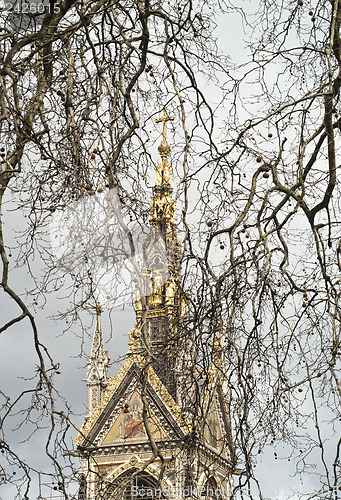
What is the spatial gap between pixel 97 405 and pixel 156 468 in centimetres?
358

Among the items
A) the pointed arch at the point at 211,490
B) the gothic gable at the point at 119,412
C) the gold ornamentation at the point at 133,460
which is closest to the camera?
the pointed arch at the point at 211,490

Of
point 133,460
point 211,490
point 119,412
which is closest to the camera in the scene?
point 211,490

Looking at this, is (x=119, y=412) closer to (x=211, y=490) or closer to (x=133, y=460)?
(x=133, y=460)

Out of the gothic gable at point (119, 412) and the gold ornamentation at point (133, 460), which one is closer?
the gold ornamentation at point (133, 460)

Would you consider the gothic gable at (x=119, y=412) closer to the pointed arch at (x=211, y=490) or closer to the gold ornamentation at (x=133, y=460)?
the gold ornamentation at (x=133, y=460)

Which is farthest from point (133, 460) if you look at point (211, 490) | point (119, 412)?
point (211, 490)

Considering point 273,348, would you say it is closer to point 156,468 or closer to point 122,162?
point 122,162

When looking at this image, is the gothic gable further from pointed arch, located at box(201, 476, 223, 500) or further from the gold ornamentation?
pointed arch, located at box(201, 476, 223, 500)

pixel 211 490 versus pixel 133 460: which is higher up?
pixel 133 460

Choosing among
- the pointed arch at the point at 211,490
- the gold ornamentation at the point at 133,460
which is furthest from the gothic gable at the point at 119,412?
the pointed arch at the point at 211,490

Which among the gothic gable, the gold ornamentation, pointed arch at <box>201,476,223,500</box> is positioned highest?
the gothic gable

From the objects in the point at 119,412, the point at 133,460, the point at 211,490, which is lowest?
the point at 211,490

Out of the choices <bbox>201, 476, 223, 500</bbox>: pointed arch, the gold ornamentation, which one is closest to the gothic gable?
the gold ornamentation

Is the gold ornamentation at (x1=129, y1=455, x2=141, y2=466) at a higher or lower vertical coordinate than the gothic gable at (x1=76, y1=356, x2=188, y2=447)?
lower
